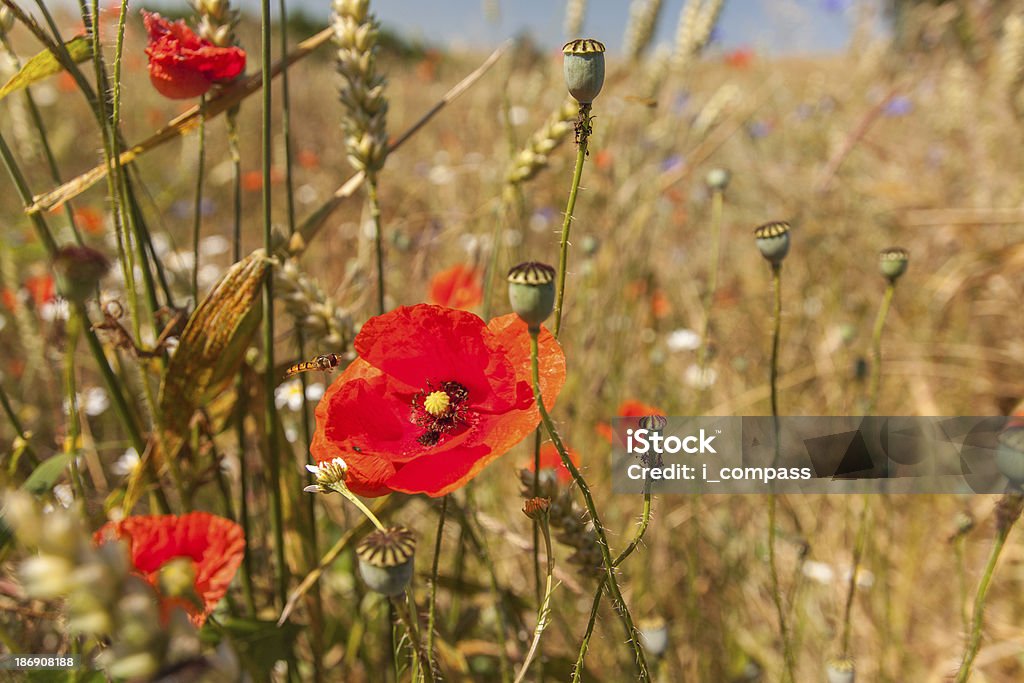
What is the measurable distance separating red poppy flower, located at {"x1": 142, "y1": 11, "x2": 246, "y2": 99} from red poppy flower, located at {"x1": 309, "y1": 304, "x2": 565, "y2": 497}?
34cm

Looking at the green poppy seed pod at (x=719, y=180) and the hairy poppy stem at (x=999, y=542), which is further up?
the green poppy seed pod at (x=719, y=180)

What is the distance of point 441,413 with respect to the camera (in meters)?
0.75

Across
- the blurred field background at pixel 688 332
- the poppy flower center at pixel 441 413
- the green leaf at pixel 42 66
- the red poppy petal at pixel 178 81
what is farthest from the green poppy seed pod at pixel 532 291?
the green leaf at pixel 42 66

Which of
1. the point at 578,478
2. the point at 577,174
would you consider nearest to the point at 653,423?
the point at 578,478

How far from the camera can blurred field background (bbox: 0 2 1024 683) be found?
3.86 ft

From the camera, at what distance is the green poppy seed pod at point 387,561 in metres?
0.49

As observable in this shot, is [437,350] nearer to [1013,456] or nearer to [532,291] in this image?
[532,291]

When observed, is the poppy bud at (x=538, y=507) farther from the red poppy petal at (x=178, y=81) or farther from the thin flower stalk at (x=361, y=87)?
the red poppy petal at (x=178, y=81)

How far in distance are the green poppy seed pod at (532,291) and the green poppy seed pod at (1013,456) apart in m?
0.44

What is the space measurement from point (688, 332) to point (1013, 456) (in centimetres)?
139

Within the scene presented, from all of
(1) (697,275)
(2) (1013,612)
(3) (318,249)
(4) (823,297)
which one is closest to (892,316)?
(4) (823,297)

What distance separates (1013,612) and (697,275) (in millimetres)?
1709

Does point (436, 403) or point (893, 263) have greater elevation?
point (893, 263)

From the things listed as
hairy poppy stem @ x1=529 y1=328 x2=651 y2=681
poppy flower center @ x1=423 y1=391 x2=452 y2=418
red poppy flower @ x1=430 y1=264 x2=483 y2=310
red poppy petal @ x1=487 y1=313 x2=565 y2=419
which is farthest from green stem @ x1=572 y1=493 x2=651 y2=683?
red poppy flower @ x1=430 y1=264 x2=483 y2=310
